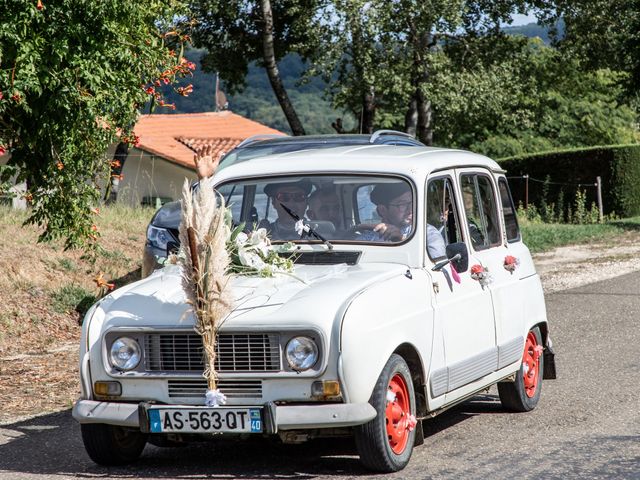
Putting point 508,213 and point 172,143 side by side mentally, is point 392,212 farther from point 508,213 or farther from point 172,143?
point 172,143

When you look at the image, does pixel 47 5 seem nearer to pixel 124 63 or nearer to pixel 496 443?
pixel 124 63

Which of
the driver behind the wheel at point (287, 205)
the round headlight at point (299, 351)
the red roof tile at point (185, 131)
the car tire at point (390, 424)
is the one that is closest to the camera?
the round headlight at point (299, 351)

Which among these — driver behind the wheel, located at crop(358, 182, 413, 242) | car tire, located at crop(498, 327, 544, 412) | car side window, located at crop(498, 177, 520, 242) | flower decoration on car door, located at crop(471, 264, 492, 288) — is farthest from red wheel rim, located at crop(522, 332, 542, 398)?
driver behind the wheel, located at crop(358, 182, 413, 242)

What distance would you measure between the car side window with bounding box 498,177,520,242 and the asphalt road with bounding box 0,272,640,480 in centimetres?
127

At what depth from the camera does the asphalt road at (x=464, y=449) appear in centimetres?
674

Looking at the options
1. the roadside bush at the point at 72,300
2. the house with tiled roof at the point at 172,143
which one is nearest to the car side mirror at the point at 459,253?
the roadside bush at the point at 72,300

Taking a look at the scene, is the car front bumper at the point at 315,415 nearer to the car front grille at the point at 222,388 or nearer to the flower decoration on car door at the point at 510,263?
the car front grille at the point at 222,388

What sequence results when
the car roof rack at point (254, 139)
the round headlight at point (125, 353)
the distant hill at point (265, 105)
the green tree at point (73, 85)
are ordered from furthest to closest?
the distant hill at point (265, 105) → the car roof rack at point (254, 139) → the green tree at point (73, 85) → the round headlight at point (125, 353)

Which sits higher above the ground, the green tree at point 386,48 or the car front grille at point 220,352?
the green tree at point 386,48

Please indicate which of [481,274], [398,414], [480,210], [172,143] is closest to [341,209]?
[481,274]

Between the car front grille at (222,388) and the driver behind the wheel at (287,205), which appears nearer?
the car front grille at (222,388)

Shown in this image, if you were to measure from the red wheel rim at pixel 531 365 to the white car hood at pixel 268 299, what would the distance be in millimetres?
1913

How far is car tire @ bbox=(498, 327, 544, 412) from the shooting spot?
8.59 metres

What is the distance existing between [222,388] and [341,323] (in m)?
0.75
